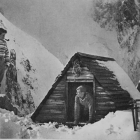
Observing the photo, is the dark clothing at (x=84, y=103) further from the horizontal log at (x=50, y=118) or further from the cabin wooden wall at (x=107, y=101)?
the horizontal log at (x=50, y=118)

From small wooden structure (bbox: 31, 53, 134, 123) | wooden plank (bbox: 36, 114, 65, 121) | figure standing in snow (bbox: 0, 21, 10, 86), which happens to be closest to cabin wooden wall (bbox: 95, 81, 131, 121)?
small wooden structure (bbox: 31, 53, 134, 123)

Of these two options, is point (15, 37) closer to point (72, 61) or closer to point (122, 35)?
point (72, 61)

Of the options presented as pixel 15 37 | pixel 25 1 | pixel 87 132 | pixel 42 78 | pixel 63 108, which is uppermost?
pixel 25 1

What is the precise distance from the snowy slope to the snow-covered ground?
0.92 metres

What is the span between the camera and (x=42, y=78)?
268 inches

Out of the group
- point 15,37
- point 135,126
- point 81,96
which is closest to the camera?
point 135,126

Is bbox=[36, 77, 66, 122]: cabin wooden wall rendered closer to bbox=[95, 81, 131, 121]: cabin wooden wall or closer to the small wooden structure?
the small wooden structure

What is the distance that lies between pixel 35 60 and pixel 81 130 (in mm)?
1688

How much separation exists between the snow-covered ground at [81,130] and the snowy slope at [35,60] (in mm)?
919

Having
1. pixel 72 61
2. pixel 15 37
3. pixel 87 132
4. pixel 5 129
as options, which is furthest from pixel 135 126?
pixel 15 37

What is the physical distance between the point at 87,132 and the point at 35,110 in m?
1.26

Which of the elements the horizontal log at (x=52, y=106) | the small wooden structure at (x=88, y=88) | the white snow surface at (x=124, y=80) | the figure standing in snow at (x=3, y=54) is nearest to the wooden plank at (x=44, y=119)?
the small wooden structure at (x=88, y=88)

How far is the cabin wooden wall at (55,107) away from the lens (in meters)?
6.47

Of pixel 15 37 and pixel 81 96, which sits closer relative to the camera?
pixel 81 96
